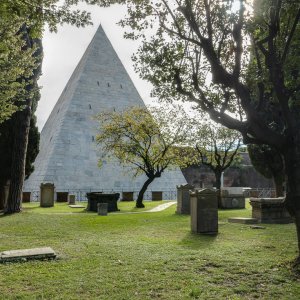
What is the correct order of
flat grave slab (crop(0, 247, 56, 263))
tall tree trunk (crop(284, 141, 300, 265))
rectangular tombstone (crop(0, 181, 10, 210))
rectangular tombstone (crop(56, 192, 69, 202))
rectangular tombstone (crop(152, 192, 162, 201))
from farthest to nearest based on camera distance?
rectangular tombstone (crop(152, 192, 162, 201))
rectangular tombstone (crop(56, 192, 69, 202))
rectangular tombstone (crop(0, 181, 10, 210))
flat grave slab (crop(0, 247, 56, 263))
tall tree trunk (crop(284, 141, 300, 265))

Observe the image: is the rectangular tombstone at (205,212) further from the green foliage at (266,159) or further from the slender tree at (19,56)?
the green foliage at (266,159)

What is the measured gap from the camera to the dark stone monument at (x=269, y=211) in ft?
39.4

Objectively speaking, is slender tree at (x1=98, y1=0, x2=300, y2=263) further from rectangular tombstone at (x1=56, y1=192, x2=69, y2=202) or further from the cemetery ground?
rectangular tombstone at (x1=56, y1=192, x2=69, y2=202)

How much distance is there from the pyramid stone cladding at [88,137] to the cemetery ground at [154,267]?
782 inches

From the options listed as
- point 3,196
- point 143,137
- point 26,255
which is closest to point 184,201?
point 143,137

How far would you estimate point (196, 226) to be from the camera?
9.33 metres

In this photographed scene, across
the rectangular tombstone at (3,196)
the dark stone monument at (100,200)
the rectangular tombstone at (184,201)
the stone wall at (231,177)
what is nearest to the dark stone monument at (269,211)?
the rectangular tombstone at (184,201)

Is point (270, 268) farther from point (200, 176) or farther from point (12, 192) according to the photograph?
point (200, 176)

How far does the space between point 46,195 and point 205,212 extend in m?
13.5

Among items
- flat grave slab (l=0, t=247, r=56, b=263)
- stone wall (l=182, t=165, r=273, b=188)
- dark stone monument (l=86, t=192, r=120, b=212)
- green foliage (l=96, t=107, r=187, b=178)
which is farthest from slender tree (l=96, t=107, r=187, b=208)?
stone wall (l=182, t=165, r=273, b=188)

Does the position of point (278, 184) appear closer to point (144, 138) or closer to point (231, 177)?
point (144, 138)

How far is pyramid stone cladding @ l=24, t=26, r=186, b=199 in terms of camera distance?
1156 inches

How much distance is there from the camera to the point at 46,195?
20234 mm

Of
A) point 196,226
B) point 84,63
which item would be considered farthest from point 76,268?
point 84,63
